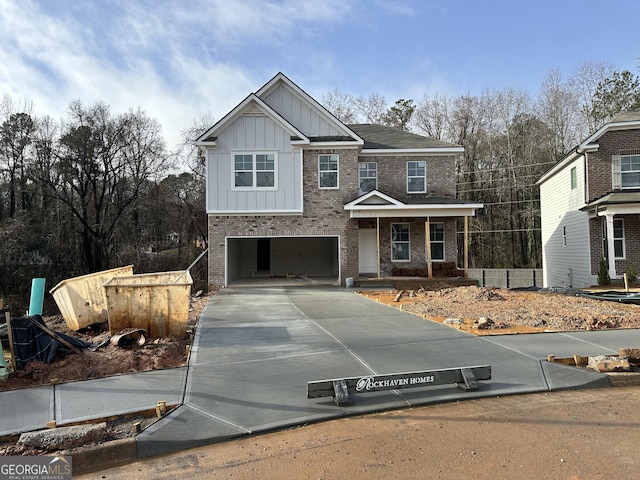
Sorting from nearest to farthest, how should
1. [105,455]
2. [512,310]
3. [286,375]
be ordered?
[105,455] → [286,375] → [512,310]

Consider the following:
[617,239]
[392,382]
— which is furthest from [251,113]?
[617,239]

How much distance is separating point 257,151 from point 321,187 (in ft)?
10.2

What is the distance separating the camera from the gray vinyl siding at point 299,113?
1825 cm

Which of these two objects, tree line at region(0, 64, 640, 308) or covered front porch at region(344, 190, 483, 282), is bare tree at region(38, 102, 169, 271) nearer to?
tree line at region(0, 64, 640, 308)

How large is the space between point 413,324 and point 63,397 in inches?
261

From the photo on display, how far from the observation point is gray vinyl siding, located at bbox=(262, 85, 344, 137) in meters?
18.2

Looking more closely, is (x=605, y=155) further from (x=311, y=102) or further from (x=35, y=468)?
(x=35, y=468)

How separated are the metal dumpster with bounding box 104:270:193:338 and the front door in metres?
12.3

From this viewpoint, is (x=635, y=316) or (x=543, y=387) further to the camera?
(x=635, y=316)

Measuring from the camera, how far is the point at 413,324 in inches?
360

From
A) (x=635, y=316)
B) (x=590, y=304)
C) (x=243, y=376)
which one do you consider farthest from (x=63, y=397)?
(x=590, y=304)

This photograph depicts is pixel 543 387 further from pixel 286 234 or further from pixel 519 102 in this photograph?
pixel 519 102

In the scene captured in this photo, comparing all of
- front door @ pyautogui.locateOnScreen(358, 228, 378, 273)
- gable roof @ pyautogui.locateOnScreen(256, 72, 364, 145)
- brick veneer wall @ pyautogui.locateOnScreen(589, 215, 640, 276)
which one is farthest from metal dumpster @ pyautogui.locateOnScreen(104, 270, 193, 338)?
brick veneer wall @ pyautogui.locateOnScreen(589, 215, 640, 276)

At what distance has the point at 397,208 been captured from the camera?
55.9 ft
